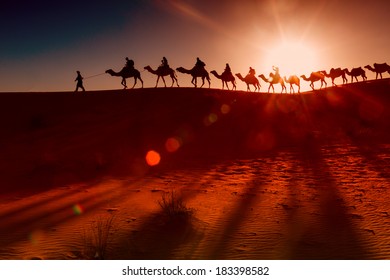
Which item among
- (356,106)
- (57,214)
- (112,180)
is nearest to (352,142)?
(356,106)

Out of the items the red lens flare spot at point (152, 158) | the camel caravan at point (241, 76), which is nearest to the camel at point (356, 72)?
the camel caravan at point (241, 76)

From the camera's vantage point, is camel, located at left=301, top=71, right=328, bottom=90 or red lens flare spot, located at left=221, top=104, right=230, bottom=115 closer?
red lens flare spot, located at left=221, top=104, right=230, bottom=115

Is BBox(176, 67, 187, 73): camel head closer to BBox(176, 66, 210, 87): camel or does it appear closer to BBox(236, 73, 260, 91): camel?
BBox(176, 66, 210, 87): camel

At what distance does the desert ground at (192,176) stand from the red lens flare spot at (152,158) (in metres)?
0.05

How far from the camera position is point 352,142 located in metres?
19.9

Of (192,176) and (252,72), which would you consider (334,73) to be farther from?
(192,176)

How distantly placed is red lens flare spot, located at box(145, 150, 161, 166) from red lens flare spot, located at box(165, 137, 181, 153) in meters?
0.93

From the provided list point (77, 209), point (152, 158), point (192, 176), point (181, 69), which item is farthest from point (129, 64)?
point (77, 209)

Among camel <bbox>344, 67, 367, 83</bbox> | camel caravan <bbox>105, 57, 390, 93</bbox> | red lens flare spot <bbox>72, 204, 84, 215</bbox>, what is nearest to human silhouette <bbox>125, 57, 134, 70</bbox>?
camel caravan <bbox>105, 57, 390, 93</bbox>

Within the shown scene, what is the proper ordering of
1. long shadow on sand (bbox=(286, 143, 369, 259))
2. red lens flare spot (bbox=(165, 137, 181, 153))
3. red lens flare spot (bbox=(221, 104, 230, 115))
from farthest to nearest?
1. red lens flare spot (bbox=(221, 104, 230, 115))
2. red lens flare spot (bbox=(165, 137, 181, 153))
3. long shadow on sand (bbox=(286, 143, 369, 259))

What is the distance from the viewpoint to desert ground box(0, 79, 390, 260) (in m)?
6.39

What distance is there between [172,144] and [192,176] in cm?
688

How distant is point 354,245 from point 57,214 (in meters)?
5.98

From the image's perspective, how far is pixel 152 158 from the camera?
17016 mm
